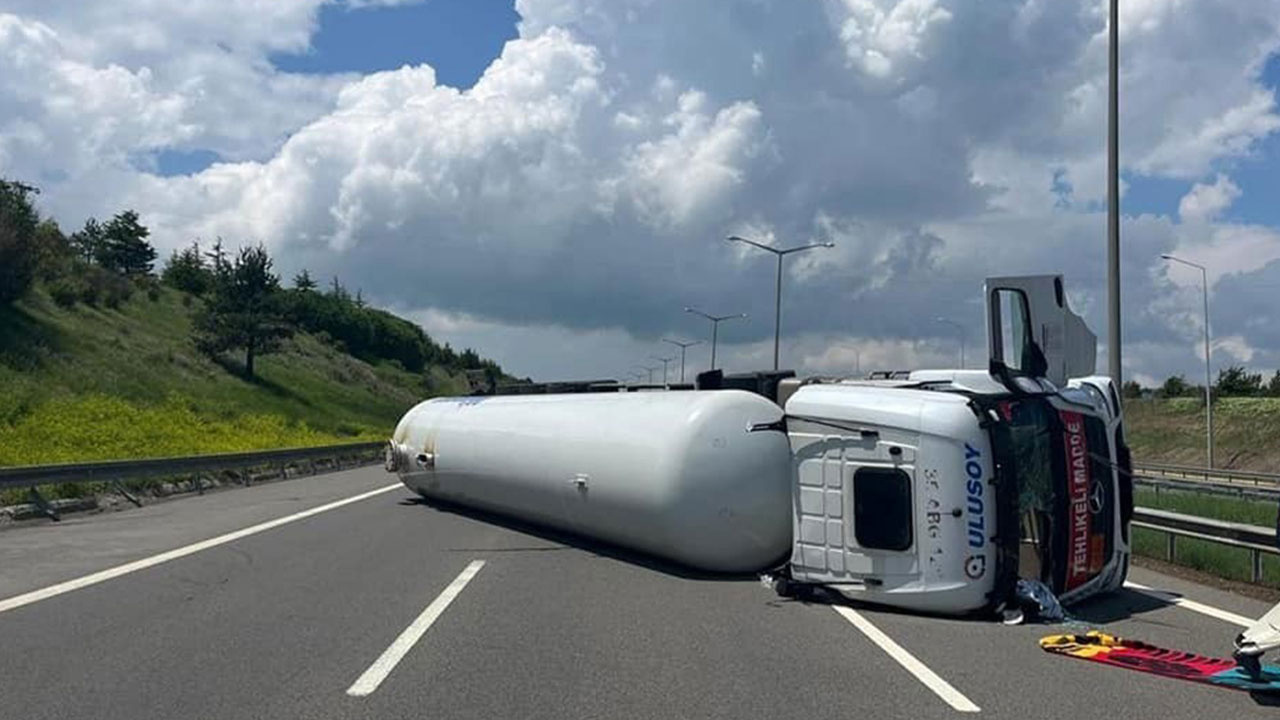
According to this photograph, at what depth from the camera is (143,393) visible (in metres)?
50.6

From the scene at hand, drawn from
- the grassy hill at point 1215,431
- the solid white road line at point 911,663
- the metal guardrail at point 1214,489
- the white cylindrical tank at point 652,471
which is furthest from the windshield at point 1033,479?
the grassy hill at point 1215,431

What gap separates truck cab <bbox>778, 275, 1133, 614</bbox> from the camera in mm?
10766

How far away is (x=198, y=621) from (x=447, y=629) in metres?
2.16

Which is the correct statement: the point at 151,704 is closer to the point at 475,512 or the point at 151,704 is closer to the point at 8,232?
the point at 475,512

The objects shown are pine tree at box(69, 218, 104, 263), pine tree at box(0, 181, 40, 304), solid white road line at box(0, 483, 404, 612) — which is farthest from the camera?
pine tree at box(69, 218, 104, 263)

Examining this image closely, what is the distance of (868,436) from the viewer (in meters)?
11.3

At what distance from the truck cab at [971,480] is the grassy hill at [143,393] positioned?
26246mm

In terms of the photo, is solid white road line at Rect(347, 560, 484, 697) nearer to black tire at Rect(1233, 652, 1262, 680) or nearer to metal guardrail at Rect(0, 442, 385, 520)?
black tire at Rect(1233, 652, 1262, 680)

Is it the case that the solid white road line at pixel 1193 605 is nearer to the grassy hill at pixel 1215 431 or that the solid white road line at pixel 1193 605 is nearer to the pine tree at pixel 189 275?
the grassy hill at pixel 1215 431

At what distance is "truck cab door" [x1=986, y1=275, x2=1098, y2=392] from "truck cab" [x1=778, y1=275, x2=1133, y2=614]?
14mm

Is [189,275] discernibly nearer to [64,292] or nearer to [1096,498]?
[64,292]

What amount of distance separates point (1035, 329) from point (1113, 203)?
8602 millimetres

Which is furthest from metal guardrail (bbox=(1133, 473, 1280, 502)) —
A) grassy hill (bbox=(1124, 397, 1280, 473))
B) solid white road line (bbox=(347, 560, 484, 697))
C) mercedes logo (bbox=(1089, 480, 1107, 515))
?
grassy hill (bbox=(1124, 397, 1280, 473))

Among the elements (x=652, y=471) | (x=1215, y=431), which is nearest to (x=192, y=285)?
(x=1215, y=431)
